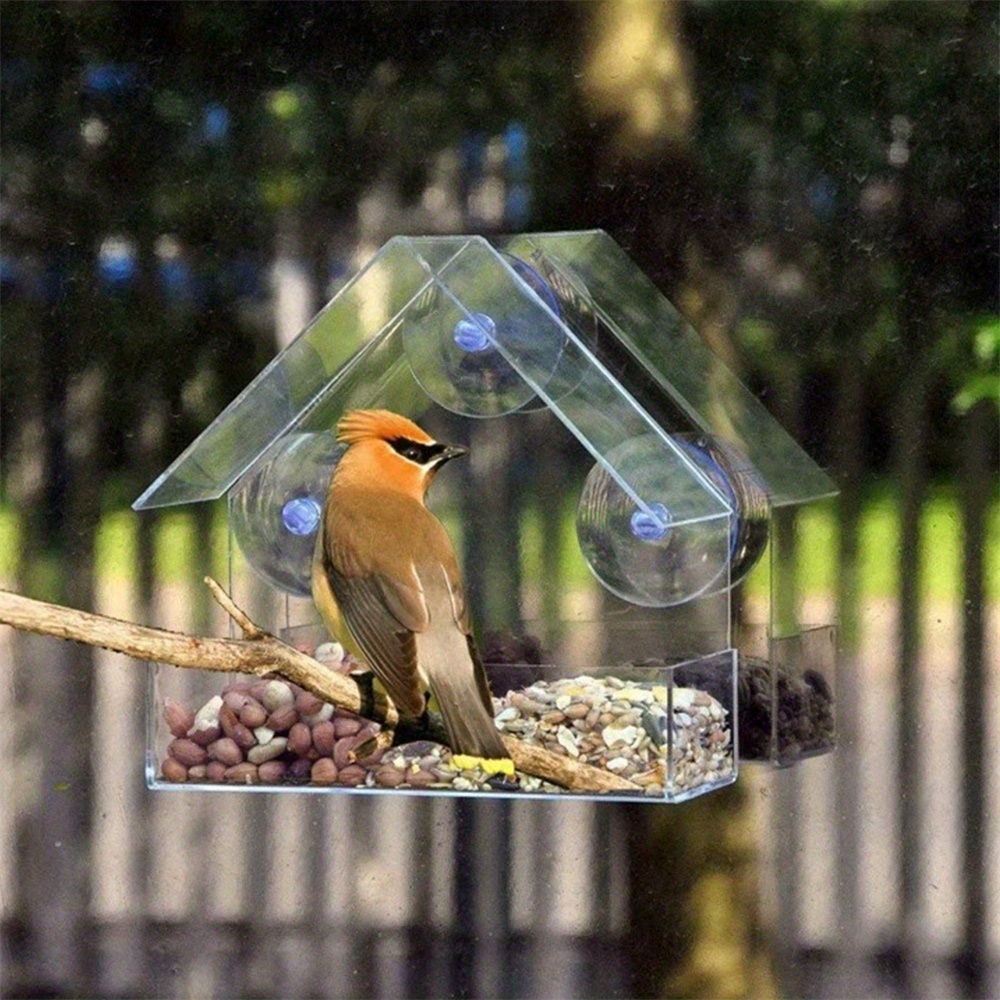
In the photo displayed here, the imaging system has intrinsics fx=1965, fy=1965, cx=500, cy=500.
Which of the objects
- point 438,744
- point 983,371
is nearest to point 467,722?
point 438,744

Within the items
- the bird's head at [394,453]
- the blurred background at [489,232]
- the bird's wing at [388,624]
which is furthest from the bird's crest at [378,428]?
the blurred background at [489,232]

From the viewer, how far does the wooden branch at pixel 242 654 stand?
1898 mm

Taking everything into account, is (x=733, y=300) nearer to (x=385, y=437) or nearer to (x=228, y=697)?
(x=385, y=437)

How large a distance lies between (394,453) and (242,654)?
0.25 m

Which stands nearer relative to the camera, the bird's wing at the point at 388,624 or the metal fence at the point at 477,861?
the bird's wing at the point at 388,624

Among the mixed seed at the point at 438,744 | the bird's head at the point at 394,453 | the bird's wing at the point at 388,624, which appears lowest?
the mixed seed at the point at 438,744

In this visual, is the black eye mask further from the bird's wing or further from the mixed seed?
the mixed seed

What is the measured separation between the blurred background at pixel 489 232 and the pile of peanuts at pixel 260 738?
2.54 ft

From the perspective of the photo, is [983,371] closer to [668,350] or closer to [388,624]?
[668,350]

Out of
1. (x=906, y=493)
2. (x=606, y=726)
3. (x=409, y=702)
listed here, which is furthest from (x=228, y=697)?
(x=906, y=493)

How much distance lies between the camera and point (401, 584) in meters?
1.92

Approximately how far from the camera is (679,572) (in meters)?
2.00

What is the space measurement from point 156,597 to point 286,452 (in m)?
0.82

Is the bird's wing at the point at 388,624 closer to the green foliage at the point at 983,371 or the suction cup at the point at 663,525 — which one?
the suction cup at the point at 663,525
